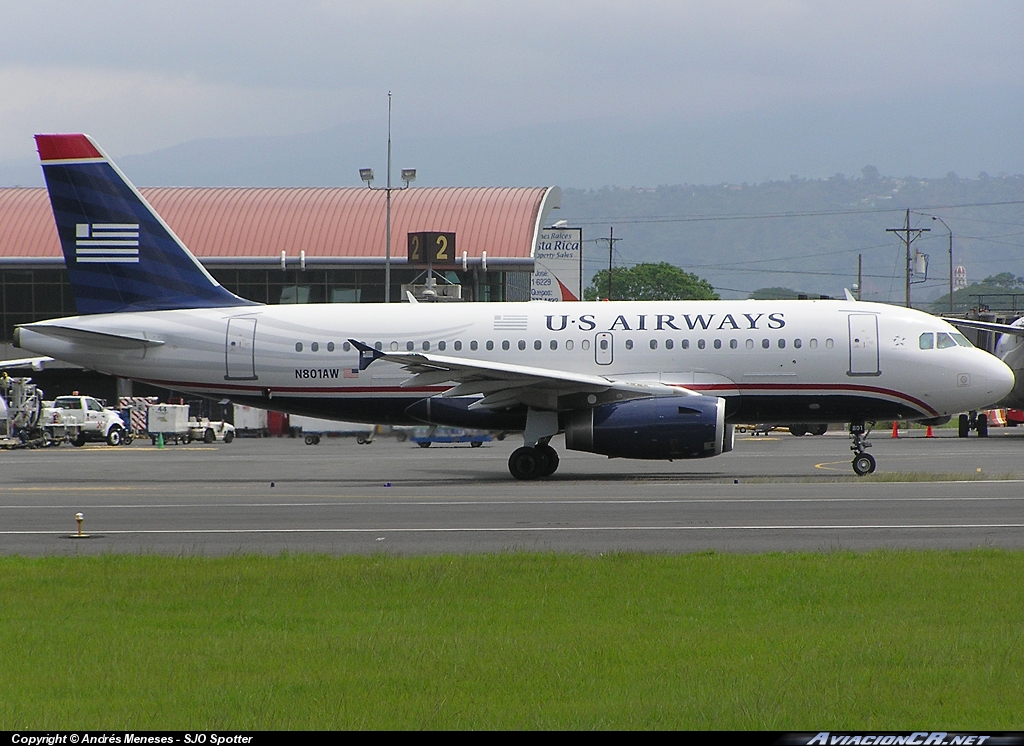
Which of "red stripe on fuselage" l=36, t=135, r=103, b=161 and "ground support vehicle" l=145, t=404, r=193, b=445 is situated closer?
"red stripe on fuselage" l=36, t=135, r=103, b=161

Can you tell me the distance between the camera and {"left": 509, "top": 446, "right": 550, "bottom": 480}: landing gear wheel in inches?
996

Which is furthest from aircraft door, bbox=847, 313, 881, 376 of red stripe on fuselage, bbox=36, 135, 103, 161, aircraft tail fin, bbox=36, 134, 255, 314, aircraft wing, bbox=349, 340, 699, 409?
red stripe on fuselage, bbox=36, 135, 103, 161

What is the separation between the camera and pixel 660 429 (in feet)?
77.2

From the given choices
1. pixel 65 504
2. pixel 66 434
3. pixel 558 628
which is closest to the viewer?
pixel 558 628

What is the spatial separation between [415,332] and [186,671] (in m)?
18.8

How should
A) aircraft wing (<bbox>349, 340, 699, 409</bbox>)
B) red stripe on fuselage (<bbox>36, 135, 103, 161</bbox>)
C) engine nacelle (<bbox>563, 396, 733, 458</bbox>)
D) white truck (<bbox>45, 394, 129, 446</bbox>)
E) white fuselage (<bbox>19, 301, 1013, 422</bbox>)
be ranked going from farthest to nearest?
white truck (<bbox>45, 394, 129, 446</bbox>) < red stripe on fuselage (<bbox>36, 135, 103, 161</bbox>) < white fuselage (<bbox>19, 301, 1013, 422</bbox>) < aircraft wing (<bbox>349, 340, 699, 409</bbox>) < engine nacelle (<bbox>563, 396, 733, 458</bbox>)

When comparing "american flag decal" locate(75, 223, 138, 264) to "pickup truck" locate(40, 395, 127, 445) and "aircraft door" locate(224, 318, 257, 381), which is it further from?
"pickup truck" locate(40, 395, 127, 445)

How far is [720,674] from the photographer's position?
24.8 ft

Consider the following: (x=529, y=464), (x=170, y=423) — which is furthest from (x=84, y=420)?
(x=529, y=464)

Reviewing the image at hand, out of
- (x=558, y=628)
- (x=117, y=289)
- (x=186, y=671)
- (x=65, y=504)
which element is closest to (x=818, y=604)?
(x=558, y=628)

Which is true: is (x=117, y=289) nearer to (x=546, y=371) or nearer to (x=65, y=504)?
(x=65, y=504)

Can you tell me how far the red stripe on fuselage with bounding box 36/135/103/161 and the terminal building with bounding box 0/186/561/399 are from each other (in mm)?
37807

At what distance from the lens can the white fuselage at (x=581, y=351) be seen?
981 inches

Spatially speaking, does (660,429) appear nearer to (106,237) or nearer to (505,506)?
(505,506)
